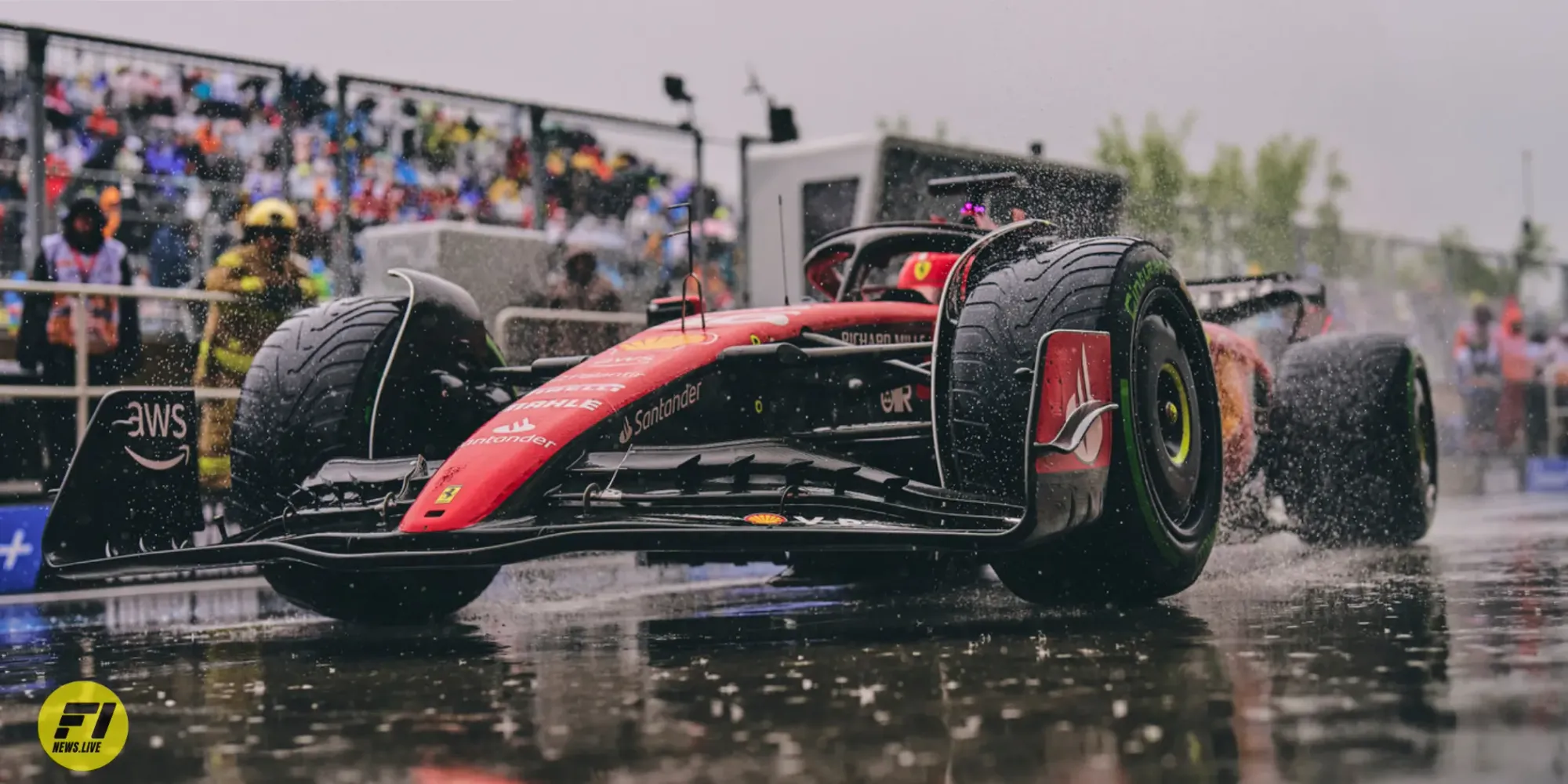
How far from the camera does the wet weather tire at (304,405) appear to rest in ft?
22.0

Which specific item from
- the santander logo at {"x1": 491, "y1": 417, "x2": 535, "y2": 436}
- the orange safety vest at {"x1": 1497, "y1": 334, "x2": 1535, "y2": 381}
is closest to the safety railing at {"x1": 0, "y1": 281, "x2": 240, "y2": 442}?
the santander logo at {"x1": 491, "y1": 417, "x2": 535, "y2": 436}

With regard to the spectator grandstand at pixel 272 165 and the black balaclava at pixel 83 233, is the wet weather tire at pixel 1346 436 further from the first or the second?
the black balaclava at pixel 83 233

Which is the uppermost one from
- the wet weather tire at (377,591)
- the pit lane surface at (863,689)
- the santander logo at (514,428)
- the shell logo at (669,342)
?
the shell logo at (669,342)

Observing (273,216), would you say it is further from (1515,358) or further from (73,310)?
(1515,358)

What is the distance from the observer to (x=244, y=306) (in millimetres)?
10383

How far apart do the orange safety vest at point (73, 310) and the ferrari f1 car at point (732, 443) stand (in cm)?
330

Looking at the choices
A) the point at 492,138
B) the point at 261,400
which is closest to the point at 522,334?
the point at 492,138

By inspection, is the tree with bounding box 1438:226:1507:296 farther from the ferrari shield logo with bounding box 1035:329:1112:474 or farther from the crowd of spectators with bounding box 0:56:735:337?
the ferrari shield logo with bounding box 1035:329:1112:474

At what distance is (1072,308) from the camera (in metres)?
5.80

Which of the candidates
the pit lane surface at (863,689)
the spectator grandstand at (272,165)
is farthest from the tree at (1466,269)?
the pit lane surface at (863,689)

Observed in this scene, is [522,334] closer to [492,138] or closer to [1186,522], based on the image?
[492,138]

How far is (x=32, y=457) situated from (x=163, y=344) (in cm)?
98

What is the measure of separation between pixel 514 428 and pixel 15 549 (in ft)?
14.3

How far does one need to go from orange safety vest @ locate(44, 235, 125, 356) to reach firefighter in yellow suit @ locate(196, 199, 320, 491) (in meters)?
0.49
